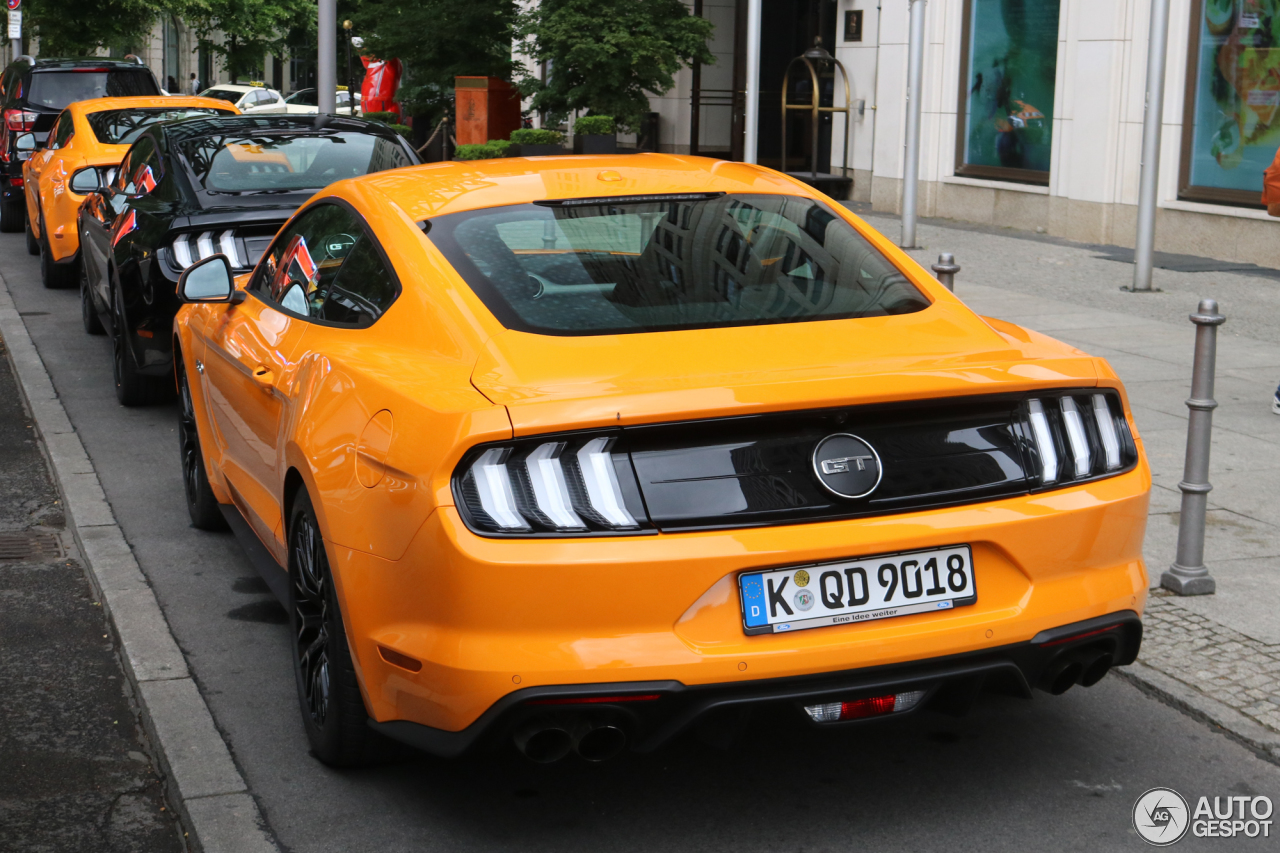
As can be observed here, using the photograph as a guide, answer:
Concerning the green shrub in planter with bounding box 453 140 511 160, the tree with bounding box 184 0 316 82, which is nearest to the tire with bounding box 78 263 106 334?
the green shrub in planter with bounding box 453 140 511 160

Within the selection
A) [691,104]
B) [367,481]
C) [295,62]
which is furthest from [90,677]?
[295,62]

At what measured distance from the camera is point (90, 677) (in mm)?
4961

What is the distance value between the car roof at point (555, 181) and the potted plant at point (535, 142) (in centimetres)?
1753

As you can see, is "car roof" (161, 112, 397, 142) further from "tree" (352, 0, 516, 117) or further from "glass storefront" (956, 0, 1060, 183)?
"tree" (352, 0, 516, 117)

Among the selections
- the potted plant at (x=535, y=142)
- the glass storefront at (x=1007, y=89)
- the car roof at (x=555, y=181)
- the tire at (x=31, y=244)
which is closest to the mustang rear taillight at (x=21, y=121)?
the tire at (x=31, y=244)

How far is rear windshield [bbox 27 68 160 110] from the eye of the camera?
64.5 feet

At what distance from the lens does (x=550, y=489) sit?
131 inches

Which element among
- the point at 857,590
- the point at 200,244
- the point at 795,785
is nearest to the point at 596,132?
the point at 200,244

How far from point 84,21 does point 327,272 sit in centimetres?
3121

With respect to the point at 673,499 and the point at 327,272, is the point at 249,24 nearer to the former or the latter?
the point at 327,272

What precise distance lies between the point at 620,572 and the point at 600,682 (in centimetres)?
23

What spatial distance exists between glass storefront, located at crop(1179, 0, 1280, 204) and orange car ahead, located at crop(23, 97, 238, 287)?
9.51 metres

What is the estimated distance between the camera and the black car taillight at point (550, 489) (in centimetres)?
333

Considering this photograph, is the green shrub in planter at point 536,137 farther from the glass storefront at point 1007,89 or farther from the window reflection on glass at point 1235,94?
the window reflection on glass at point 1235,94
